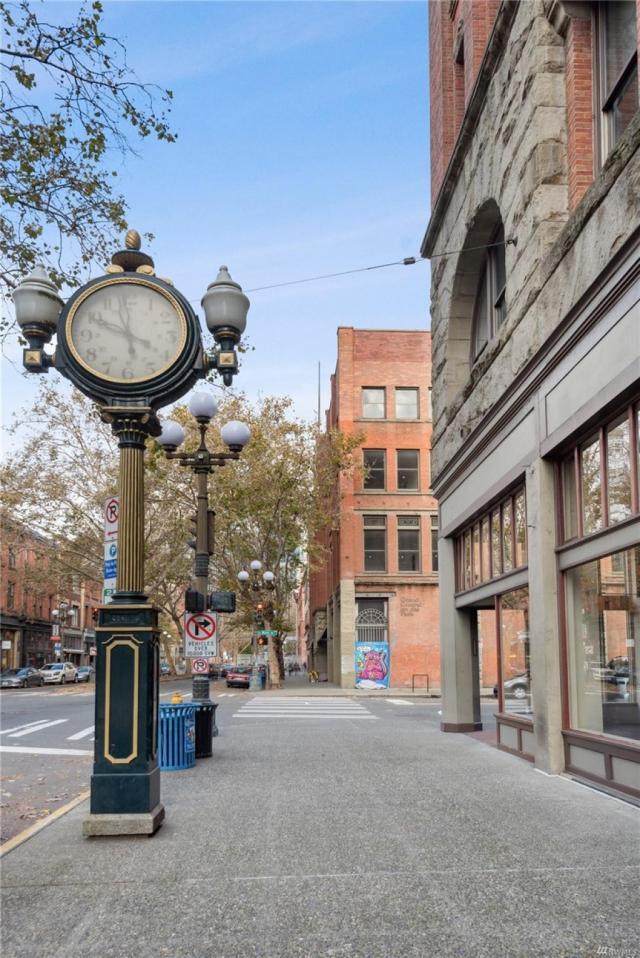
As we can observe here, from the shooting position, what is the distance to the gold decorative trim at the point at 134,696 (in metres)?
7.06

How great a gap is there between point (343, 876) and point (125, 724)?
2.30m

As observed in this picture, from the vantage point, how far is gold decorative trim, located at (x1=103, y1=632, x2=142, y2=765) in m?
7.06

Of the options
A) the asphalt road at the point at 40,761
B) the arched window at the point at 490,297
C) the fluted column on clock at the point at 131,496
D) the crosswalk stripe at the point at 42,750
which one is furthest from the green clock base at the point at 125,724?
the arched window at the point at 490,297

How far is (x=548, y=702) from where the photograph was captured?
10.3m

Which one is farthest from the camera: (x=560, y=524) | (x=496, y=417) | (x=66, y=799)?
(x=496, y=417)

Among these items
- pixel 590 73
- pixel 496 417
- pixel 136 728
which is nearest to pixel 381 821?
A: pixel 136 728

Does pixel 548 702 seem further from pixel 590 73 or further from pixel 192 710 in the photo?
pixel 590 73

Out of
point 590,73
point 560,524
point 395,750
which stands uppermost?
point 590,73

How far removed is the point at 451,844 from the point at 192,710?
586cm

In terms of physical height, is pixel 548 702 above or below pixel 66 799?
above

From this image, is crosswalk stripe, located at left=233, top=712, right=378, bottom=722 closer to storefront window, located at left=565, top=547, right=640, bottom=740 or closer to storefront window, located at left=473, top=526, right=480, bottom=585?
storefront window, located at left=473, top=526, right=480, bottom=585

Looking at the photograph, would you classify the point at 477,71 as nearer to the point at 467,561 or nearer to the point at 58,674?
the point at 467,561

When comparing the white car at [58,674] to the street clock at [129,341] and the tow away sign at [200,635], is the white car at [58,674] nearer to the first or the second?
the tow away sign at [200,635]

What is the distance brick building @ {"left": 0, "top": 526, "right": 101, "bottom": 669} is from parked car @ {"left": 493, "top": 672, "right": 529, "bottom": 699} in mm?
34009
